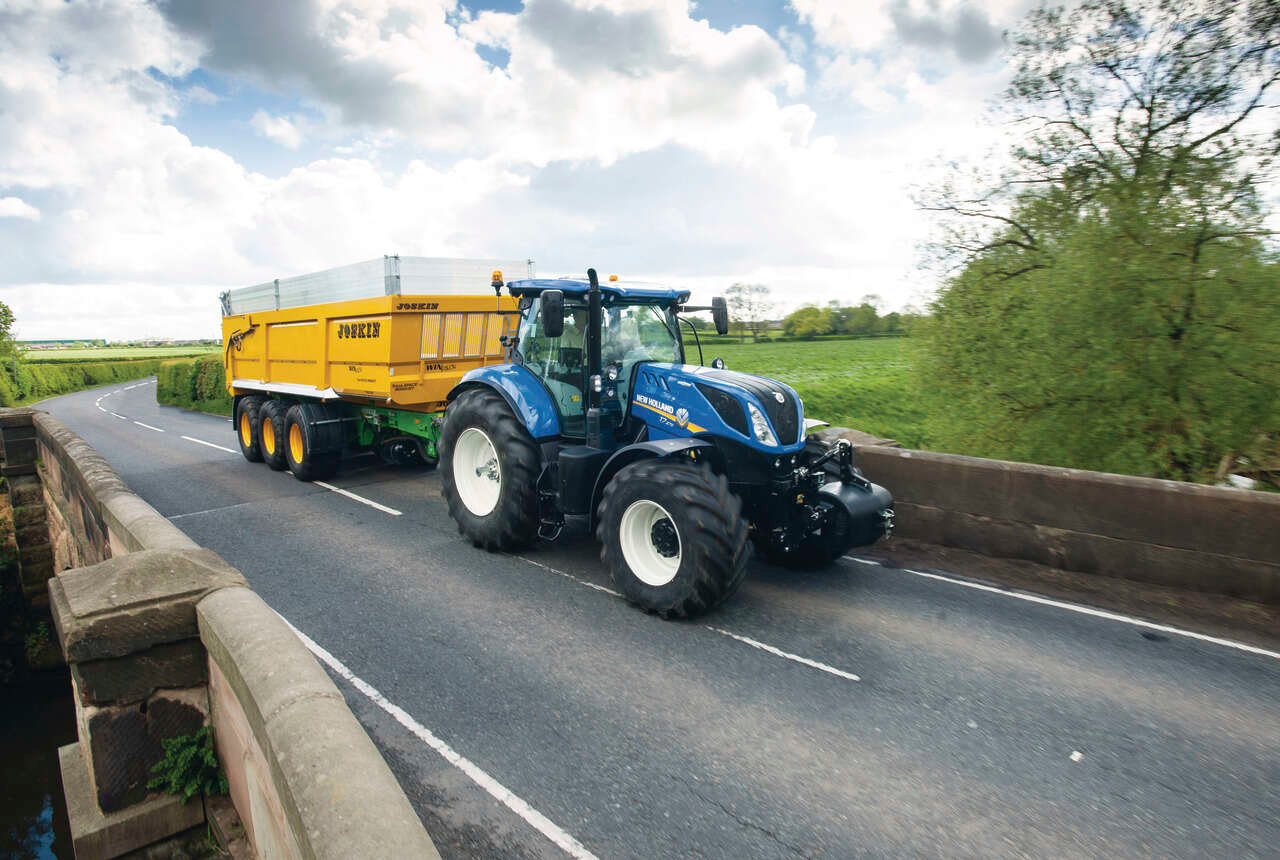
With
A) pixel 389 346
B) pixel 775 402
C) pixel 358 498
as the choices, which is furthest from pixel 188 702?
pixel 358 498

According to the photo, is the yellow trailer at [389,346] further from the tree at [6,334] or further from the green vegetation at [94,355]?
the green vegetation at [94,355]

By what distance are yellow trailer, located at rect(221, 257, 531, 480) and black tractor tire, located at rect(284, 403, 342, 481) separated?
0.01 metres

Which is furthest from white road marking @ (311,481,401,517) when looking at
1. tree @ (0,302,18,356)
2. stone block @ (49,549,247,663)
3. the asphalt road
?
tree @ (0,302,18,356)

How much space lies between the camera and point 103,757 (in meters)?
3.24

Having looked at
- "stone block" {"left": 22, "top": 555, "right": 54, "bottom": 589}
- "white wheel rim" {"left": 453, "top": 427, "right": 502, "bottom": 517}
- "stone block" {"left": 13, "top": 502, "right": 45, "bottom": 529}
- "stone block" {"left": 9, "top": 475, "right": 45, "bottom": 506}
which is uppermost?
"white wheel rim" {"left": 453, "top": 427, "right": 502, "bottom": 517}

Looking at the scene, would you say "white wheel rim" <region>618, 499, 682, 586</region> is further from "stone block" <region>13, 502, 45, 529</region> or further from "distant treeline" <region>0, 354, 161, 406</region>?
"distant treeline" <region>0, 354, 161, 406</region>

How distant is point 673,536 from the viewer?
5.46m

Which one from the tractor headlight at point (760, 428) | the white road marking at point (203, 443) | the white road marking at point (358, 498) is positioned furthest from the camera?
the white road marking at point (203, 443)

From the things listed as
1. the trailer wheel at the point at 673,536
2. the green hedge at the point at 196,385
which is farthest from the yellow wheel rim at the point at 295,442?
the green hedge at the point at 196,385

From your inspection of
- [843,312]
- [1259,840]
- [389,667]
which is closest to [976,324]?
[1259,840]

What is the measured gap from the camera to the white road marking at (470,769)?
125 inches

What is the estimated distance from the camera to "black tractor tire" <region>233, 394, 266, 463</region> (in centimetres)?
1184

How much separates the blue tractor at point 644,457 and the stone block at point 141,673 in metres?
2.92

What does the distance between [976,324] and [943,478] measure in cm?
329
